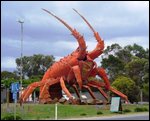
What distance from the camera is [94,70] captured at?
149ft

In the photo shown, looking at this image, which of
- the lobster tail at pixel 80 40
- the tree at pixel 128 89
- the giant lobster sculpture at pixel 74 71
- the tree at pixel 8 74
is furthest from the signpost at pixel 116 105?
the tree at pixel 8 74

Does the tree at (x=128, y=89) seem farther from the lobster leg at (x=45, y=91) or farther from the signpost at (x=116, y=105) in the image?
the signpost at (x=116, y=105)

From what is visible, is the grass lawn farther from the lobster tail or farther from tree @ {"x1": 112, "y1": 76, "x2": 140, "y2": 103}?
tree @ {"x1": 112, "y1": 76, "x2": 140, "y2": 103}

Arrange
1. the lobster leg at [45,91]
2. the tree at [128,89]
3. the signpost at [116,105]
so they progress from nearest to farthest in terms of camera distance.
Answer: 1. the signpost at [116,105]
2. the lobster leg at [45,91]
3. the tree at [128,89]

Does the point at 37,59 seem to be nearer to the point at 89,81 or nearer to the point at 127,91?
the point at 127,91

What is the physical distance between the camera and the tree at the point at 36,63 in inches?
4151

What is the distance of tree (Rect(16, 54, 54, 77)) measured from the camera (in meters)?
105

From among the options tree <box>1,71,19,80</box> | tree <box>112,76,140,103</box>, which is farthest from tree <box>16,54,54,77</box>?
tree <box>112,76,140,103</box>

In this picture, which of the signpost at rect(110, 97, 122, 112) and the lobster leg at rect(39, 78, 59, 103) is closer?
the signpost at rect(110, 97, 122, 112)

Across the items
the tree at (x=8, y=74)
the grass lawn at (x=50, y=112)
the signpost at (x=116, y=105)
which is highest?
the tree at (x=8, y=74)

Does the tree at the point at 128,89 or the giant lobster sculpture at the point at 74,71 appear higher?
the giant lobster sculpture at the point at 74,71

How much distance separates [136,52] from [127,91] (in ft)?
111

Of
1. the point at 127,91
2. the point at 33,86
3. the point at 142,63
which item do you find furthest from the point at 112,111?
the point at 142,63

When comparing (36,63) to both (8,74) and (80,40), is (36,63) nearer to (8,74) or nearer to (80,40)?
(8,74)
